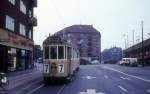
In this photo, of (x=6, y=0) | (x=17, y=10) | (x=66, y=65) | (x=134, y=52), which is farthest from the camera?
(x=134, y=52)

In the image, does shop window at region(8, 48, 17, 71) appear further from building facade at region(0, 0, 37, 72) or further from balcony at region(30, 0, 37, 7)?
balcony at region(30, 0, 37, 7)

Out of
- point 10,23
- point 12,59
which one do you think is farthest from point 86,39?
point 10,23

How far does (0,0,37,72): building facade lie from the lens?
137ft

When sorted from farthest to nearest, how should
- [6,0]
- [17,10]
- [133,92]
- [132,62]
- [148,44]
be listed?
1. [148,44]
2. [132,62]
3. [17,10]
4. [6,0]
5. [133,92]

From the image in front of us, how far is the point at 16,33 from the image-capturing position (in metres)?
48.1

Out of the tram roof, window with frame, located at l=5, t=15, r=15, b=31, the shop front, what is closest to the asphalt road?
the tram roof

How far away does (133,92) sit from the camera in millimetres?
18375

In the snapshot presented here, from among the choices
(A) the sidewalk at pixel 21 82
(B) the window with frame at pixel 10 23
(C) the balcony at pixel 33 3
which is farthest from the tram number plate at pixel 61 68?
(C) the balcony at pixel 33 3

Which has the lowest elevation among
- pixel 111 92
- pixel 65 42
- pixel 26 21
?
pixel 111 92

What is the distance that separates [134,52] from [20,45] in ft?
255

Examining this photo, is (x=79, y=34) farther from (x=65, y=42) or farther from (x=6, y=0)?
(x=65, y=42)

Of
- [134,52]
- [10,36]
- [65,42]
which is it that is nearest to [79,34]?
[134,52]

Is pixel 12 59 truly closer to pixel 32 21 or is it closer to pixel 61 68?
pixel 32 21

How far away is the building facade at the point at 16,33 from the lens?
137 ft
